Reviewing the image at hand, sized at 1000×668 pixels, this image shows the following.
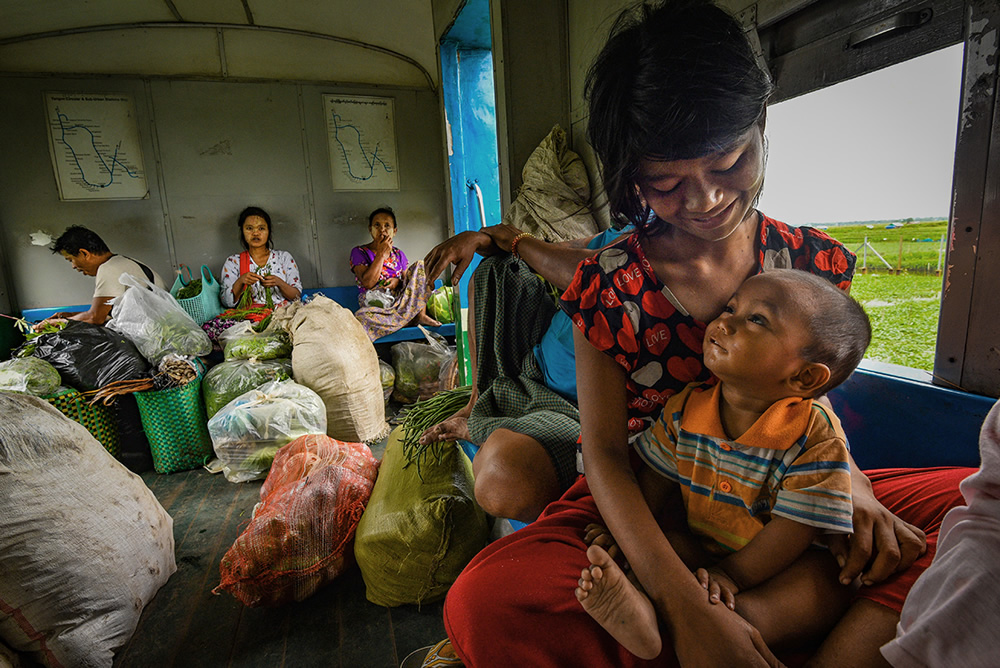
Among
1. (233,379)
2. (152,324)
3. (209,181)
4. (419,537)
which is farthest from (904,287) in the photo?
(209,181)

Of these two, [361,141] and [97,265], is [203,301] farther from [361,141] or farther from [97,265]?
[361,141]

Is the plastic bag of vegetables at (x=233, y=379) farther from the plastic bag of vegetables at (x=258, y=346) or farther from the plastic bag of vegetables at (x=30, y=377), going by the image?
the plastic bag of vegetables at (x=30, y=377)

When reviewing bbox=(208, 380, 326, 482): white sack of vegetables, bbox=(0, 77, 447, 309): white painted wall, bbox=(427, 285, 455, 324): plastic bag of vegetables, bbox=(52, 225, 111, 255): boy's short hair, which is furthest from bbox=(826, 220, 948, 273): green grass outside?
bbox=(0, 77, 447, 309): white painted wall

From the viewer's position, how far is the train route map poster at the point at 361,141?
523 centimetres

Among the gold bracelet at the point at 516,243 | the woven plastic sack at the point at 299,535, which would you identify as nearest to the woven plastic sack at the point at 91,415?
the woven plastic sack at the point at 299,535

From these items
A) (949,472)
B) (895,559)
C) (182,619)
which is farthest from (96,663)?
(949,472)

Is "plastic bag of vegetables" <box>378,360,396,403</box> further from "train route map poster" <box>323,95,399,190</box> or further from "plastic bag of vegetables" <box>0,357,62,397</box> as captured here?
"train route map poster" <box>323,95,399,190</box>

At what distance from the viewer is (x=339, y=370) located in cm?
313

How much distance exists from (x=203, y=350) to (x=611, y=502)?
10.5 ft

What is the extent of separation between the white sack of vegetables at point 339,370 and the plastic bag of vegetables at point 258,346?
11cm

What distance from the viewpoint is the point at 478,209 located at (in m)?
3.56

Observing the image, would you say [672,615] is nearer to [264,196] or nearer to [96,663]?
[96,663]

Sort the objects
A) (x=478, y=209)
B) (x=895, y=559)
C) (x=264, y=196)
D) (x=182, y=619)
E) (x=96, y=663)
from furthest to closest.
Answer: (x=264, y=196)
(x=478, y=209)
(x=182, y=619)
(x=96, y=663)
(x=895, y=559)

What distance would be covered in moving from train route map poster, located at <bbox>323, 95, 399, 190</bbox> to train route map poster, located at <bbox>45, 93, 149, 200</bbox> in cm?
182
